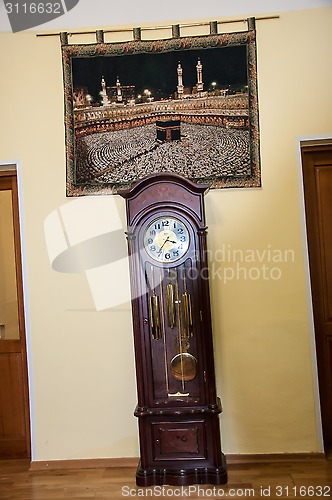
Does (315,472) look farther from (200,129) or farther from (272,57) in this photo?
(272,57)

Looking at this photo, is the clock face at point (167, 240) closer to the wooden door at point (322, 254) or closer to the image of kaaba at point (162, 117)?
the image of kaaba at point (162, 117)

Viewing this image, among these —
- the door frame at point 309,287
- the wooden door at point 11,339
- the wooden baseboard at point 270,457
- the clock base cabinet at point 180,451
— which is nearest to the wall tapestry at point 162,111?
the door frame at point 309,287

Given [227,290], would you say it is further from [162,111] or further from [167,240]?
[162,111]

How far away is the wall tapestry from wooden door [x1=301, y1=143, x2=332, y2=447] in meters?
0.43

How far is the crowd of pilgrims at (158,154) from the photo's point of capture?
3.26 m

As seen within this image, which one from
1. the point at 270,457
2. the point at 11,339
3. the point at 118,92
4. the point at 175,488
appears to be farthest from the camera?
the point at 11,339

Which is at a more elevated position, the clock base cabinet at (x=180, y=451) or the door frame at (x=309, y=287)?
the door frame at (x=309, y=287)

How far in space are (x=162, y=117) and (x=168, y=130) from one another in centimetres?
9

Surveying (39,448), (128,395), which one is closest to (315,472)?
(128,395)

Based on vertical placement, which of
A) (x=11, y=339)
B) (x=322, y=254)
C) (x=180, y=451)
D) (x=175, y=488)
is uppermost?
(x=322, y=254)

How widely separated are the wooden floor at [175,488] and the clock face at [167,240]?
1264 mm

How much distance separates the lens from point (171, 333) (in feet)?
9.70

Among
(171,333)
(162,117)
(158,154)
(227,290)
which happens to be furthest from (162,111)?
(171,333)

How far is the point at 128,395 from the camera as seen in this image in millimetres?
3283
